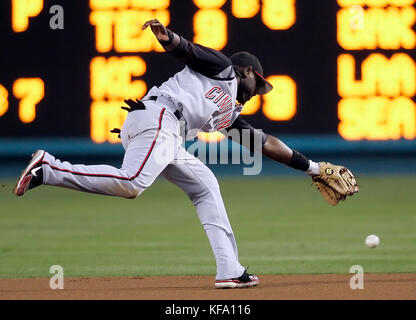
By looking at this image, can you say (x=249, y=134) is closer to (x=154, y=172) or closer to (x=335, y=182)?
(x=335, y=182)

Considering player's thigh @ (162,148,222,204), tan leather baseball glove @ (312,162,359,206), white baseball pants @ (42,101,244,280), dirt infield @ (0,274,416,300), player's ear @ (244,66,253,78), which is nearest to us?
white baseball pants @ (42,101,244,280)

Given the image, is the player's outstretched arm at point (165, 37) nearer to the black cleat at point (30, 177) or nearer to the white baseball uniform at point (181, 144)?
the white baseball uniform at point (181, 144)

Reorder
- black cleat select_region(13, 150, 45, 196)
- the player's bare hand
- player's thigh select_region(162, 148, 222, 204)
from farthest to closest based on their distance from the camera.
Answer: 1. player's thigh select_region(162, 148, 222, 204)
2. the player's bare hand
3. black cleat select_region(13, 150, 45, 196)

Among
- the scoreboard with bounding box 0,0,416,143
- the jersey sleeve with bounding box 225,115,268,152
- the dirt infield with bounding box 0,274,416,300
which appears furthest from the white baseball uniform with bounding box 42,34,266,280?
the scoreboard with bounding box 0,0,416,143

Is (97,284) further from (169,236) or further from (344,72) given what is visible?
(344,72)

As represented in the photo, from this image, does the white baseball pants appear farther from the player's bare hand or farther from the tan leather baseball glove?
the tan leather baseball glove

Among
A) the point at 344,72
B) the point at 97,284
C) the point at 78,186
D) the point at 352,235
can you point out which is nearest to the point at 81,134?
→ the point at 344,72

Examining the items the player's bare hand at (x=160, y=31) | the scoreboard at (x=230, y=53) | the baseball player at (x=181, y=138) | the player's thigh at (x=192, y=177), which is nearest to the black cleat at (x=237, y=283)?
the baseball player at (x=181, y=138)

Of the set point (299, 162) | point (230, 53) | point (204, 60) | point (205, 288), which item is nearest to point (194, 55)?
point (204, 60)
